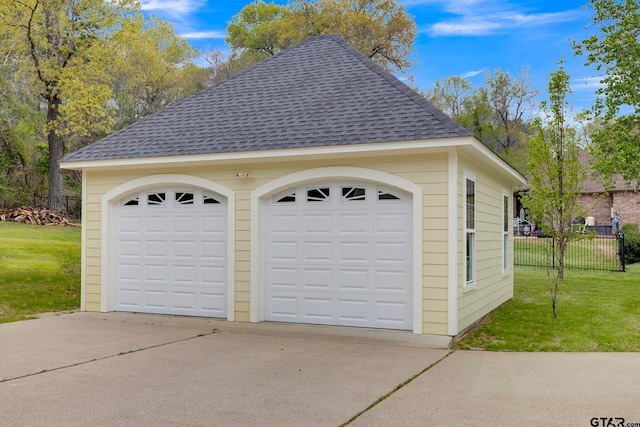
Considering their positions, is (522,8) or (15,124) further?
(15,124)

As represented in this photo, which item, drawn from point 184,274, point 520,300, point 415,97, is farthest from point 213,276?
point 520,300

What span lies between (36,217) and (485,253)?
17129 millimetres

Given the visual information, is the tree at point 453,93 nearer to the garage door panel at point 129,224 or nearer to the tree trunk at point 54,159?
the tree trunk at point 54,159

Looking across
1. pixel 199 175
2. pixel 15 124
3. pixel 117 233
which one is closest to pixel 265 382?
pixel 199 175

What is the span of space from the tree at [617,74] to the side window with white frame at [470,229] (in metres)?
9.63

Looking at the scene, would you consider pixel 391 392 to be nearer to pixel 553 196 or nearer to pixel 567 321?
pixel 567 321

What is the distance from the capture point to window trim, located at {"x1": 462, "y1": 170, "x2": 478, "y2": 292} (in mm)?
8508

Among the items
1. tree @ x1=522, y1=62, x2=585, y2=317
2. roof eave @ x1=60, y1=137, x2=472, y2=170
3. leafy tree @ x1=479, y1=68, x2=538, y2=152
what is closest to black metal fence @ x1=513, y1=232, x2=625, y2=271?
tree @ x1=522, y1=62, x2=585, y2=317

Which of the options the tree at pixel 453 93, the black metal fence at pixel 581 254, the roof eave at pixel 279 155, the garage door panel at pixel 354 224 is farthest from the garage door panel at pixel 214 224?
the tree at pixel 453 93

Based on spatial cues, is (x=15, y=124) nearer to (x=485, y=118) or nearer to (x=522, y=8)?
(x=522, y=8)

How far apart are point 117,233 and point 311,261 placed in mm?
3853

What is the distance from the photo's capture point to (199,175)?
9641 millimetres

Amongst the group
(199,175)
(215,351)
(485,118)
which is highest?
(485,118)

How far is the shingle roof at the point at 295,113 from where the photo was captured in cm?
838
